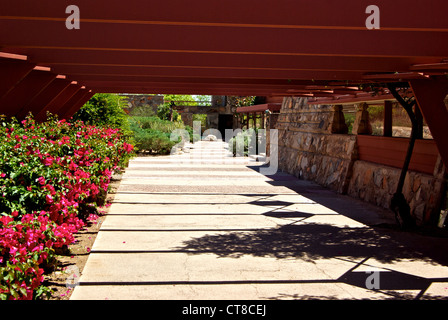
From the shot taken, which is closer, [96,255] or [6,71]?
[96,255]

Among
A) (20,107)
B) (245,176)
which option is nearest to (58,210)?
(20,107)

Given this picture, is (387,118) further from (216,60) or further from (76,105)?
(76,105)

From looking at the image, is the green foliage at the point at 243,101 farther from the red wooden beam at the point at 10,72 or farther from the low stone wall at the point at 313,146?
the red wooden beam at the point at 10,72

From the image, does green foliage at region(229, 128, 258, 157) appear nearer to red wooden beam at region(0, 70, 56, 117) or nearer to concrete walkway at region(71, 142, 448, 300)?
concrete walkway at region(71, 142, 448, 300)

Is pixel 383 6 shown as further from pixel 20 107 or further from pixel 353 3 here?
pixel 20 107

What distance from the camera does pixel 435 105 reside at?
29.7 feet

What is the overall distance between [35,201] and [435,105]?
6513mm

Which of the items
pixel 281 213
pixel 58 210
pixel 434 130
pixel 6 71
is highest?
pixel 6 71

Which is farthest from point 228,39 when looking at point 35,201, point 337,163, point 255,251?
point 337,163

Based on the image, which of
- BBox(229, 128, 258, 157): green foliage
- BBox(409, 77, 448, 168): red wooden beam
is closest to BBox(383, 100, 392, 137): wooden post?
BBox(409, 77, 448, 168): red wooden beam

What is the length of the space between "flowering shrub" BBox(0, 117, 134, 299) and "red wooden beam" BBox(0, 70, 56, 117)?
1.19 metres
